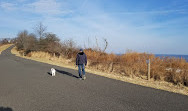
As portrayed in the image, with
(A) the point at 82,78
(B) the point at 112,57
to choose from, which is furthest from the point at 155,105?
(B) the point at 112,57

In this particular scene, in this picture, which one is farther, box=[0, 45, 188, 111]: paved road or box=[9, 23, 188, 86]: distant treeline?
box=[9, 23, 188, 86]: distant treeline

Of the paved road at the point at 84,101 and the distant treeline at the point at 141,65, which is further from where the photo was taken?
the distant treeline at the point at 141,65

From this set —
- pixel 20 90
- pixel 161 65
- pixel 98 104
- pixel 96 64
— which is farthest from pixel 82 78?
pixel 96 64

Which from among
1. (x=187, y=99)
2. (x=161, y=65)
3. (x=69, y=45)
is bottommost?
(x=187, y=99)

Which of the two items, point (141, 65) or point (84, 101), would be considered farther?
point (141, 65)

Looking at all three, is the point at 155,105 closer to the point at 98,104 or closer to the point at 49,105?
the point at 98,104

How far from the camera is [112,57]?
15578 millimetres

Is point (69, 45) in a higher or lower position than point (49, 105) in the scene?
higher

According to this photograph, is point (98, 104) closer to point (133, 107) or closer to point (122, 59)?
point (133, 107)

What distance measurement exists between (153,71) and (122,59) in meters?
3.87

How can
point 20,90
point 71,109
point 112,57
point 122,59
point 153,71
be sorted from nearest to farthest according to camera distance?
1. point 71,109
2. point 20,90
3. point 153,71
4. point 122,59
5. point 112,57

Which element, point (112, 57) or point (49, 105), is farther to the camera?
point (112, 57)

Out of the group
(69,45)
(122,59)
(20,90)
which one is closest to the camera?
(20,90)

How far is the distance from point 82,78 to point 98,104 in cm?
454
